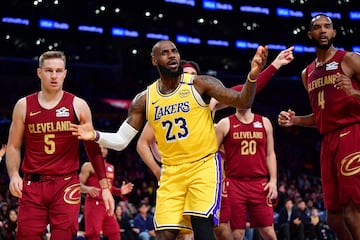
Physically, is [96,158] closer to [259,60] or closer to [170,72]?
[170,72]

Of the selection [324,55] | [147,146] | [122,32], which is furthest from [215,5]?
[324,55]

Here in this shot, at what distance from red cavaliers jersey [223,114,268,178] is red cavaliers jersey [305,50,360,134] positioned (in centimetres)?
185

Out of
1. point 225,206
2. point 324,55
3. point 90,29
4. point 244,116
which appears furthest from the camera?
point 90,29

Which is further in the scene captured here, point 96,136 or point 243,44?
point 243,44

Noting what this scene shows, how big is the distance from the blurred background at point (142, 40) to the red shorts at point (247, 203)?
1840 cm

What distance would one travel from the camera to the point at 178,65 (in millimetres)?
5344

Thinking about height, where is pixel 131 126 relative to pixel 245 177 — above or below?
above

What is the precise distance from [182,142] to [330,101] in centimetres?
154

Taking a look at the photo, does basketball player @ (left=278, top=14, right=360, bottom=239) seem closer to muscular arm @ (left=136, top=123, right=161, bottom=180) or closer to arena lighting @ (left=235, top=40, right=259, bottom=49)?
muscular arm @ (left=136, top=123, right=161, bottom=180)

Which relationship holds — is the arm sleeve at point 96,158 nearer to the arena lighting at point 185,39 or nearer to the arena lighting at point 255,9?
the arena lighting at point 185,39

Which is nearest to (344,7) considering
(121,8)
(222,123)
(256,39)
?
(256,39)

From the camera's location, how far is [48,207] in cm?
536

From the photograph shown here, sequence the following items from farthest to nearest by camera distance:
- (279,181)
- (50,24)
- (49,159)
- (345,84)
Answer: (50,24), (279,181), (49,159), (345,84)

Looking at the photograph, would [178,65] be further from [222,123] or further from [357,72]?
[222,123]
